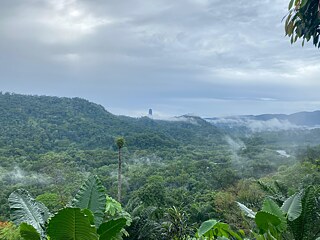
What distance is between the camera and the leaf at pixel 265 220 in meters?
1.86

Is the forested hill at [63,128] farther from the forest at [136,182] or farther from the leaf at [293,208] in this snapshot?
the leaf at [293,208]

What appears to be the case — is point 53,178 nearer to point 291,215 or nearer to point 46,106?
point 291,215

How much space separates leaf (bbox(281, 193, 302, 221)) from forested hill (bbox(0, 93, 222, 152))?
1544 inches

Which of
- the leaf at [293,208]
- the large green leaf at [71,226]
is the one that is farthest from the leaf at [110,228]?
the leaf at [293,208]

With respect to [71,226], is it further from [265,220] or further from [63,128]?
[63,128]

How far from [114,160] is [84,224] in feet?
122

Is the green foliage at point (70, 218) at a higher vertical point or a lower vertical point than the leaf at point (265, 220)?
higher

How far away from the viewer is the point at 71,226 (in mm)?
1366

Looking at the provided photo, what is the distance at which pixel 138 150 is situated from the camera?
47.6 metres

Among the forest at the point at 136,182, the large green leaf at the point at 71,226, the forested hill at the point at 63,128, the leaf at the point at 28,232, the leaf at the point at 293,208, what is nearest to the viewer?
the large green leaf at the point at 71,226

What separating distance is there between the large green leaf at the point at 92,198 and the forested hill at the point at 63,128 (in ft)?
129

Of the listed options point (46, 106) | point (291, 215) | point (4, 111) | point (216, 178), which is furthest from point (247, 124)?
point (291, 215)

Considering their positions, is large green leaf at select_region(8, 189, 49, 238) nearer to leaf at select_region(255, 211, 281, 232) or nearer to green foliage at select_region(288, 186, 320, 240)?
leaf at select_region(255, 211, 281, 232)

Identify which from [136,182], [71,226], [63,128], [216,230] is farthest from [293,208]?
[63,128]
